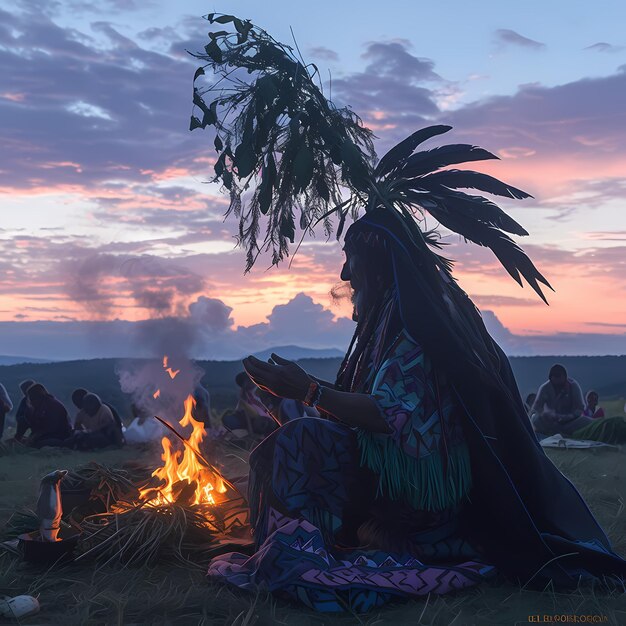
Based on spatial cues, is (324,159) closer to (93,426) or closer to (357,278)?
(357,278)

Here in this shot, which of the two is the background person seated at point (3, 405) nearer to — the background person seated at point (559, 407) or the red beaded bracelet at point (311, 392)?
the background person seated at point (559, 407)

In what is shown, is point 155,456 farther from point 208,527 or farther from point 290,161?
point 290,161

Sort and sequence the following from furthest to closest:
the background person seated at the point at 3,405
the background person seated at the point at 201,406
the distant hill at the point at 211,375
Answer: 1. the distant hill at the point at 211,375
2. the background person seated at the point at 3,405
3. the background person seated at the point at 201,406

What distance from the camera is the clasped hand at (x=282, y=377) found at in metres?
3.94

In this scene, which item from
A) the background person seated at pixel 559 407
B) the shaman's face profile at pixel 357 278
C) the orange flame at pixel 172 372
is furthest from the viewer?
the background person seated at pixel 559 407

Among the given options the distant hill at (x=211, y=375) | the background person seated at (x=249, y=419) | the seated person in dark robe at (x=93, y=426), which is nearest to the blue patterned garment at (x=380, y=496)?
the background person seated at (x=249, y=419)

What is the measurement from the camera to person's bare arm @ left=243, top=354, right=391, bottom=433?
3904mm

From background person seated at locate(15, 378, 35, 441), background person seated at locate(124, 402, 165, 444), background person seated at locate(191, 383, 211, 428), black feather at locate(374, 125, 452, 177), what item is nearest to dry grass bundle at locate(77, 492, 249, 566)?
black feather at locate(374, 125, 452, 177)

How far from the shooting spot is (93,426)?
40.1 ft

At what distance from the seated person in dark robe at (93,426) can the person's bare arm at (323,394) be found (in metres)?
8.57

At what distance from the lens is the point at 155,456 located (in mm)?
10461

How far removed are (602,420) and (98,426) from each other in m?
8.10

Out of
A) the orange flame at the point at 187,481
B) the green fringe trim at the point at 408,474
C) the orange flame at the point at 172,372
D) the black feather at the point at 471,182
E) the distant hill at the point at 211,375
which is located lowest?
the distant hill at the point at 211,375

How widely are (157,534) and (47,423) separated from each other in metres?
8.30
